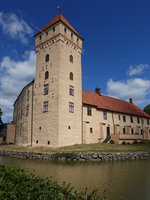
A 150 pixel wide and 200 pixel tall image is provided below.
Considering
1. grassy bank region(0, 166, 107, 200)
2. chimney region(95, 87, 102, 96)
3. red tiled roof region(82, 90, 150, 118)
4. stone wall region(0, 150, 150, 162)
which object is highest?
chimney region(95, 87, 102, 96)

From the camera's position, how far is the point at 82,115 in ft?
104

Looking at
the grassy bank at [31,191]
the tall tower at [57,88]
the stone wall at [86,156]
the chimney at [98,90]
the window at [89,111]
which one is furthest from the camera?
the chimney at [98,90]

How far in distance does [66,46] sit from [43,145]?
18.5 meters

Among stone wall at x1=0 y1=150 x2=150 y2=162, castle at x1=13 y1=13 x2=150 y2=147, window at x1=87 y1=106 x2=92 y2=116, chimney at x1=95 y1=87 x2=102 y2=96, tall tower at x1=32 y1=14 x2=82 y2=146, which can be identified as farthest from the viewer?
chimney at x1=95 y1=87 x2=102 y2=96

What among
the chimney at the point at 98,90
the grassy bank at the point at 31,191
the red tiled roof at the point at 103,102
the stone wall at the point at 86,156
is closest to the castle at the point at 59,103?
the red tiled roof at the point at 103,102

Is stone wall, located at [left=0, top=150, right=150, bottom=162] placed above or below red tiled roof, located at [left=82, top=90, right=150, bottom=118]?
below

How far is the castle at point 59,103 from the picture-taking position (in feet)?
92.4

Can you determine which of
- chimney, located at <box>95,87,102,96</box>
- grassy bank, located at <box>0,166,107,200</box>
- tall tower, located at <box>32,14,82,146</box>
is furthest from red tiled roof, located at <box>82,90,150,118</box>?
grassy bank, located at <box>0,166,107,200</box>

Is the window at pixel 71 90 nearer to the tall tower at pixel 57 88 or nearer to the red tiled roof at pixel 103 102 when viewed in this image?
the tall tower at pixel 57 88

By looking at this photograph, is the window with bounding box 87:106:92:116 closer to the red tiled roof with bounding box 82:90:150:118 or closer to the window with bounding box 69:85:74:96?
the red tiled roof with bounding box 82:90:150:118

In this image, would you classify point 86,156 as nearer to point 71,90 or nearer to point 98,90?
point 71,90

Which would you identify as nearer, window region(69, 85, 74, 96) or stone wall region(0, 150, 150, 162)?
stone wall region(0, 150, 150, 162)

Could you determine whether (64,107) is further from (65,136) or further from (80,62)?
(80,62)

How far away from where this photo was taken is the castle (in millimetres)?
28156
